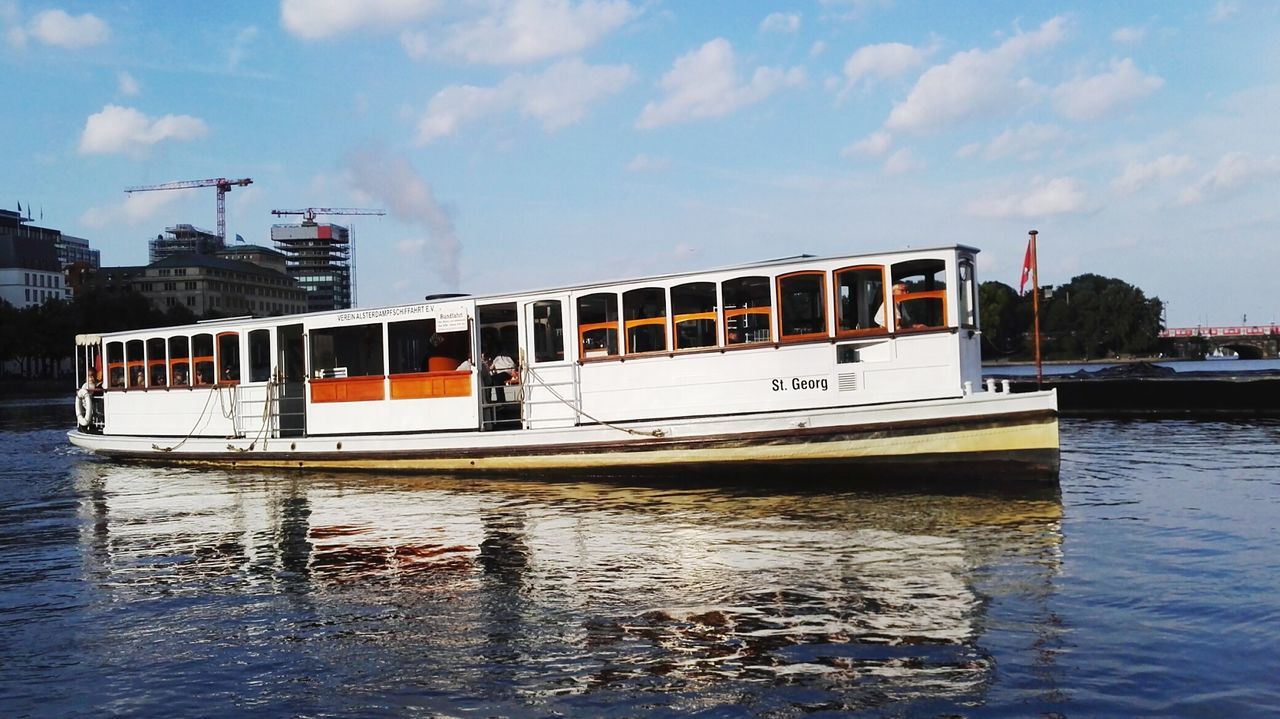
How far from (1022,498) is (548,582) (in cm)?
881

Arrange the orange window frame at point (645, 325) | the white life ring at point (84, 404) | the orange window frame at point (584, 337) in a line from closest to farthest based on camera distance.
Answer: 1. the orange window frame at point (645, 325)
2. the orange window frame at point (584, 337)
3. the white life ring at point (84, 404)

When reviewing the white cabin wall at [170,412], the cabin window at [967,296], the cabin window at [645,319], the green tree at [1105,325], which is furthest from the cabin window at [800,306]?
the green tree at [1105,325]

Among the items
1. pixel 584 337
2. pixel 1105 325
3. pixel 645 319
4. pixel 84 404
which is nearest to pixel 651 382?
pixel 645 319

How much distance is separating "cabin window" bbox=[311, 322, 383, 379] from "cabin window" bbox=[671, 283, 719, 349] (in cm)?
757

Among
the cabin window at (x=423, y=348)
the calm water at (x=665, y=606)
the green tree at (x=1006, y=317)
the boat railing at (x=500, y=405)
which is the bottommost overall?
the calm water at (x=665, y=606)

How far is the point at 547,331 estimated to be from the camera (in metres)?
21.6

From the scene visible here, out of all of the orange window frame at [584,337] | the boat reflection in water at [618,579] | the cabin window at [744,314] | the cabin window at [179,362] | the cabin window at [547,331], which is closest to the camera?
the boat reflection in water at [618,579]

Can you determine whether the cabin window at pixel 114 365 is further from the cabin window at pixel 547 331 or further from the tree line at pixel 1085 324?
the tree line at pixel 1085 324

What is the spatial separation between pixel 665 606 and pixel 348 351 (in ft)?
52.9

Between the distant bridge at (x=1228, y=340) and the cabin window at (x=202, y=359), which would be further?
the distant bridge at (x=1228, y=340)

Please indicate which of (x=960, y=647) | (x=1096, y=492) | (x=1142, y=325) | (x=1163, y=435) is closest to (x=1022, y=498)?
(x=1096, y=492)

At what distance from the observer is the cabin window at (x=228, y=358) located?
25.9 meters

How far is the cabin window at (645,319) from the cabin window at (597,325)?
11.6 inches

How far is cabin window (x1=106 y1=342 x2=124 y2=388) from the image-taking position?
2872cm
